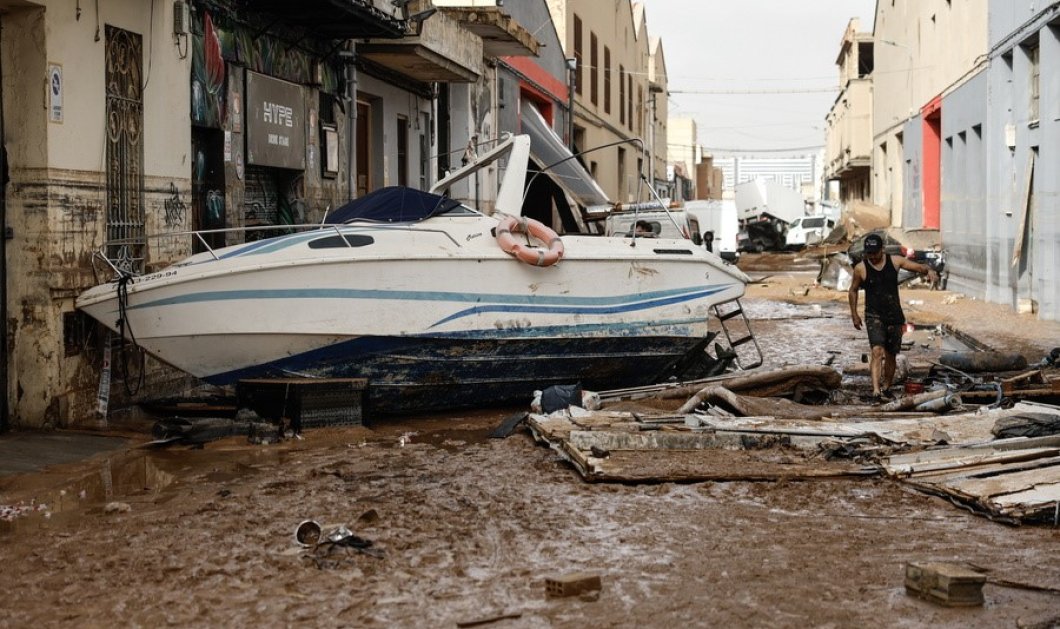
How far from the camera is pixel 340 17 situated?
44.1 ft

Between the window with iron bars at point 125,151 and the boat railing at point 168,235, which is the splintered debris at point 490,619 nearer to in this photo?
the boat railing at point 168,235

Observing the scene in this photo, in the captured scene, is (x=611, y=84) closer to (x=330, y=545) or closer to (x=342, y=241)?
(x=342, y=241)

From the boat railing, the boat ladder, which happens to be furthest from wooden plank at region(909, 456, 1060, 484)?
the boat ladder

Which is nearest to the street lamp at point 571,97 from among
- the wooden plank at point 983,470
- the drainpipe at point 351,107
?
the drainpipe at point 351,107

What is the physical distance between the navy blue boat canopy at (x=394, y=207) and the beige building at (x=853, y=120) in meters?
44.7

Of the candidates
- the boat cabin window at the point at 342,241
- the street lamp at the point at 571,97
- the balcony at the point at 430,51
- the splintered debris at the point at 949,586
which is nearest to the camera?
the splintered debris at the point at 949,586

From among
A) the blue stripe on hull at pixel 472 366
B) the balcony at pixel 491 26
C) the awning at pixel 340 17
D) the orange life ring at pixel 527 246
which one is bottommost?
the blue stripe on hull at pixel 472 366

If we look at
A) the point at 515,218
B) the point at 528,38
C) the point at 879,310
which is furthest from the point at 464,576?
the point at 528,38

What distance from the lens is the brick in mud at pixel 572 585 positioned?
5035mm

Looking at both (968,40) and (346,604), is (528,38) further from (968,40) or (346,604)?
(346,604)

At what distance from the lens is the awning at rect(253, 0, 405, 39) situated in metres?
12.7

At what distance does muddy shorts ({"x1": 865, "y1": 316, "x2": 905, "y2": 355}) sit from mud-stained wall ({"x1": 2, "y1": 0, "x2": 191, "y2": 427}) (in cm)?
660

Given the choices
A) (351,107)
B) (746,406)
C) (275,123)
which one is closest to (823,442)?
(746,406)

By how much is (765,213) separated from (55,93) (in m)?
43.4
